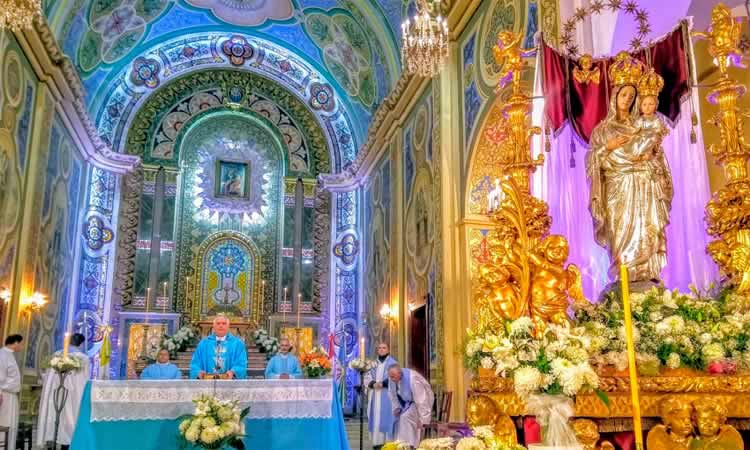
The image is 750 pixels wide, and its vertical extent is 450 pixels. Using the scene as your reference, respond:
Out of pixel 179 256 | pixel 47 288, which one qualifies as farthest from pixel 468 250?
pixel 179 256

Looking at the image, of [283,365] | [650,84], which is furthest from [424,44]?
[283,365]

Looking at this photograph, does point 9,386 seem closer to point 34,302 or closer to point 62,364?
point 62,364

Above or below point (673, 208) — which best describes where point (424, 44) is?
above

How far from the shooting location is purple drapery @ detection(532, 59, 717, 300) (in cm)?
559

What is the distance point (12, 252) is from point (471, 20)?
345 inches

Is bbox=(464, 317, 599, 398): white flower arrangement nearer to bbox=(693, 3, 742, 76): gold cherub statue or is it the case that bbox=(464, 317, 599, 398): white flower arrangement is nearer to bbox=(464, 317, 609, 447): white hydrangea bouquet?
bbox=(464, 317, 609, 447): white hydrangea bouquet

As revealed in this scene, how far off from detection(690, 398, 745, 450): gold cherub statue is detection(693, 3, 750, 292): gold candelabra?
4.20 ft

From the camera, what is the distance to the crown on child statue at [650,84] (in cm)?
525

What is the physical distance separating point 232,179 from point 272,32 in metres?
4.43

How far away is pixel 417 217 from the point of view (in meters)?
13.7

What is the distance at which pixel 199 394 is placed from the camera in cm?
673

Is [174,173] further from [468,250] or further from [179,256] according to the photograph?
[468,250]

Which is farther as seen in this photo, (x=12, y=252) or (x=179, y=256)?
(x=179, y=256)

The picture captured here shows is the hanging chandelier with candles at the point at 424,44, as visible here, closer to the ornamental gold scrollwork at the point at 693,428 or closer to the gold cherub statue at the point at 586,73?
the gold cherub statue at the point at 586,73
